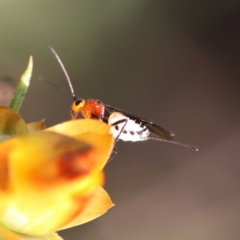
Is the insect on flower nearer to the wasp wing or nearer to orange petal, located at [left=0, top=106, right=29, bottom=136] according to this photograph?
the wasp wing

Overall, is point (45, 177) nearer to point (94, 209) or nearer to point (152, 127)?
point (94, 209)

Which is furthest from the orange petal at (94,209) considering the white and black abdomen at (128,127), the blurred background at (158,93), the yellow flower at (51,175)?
the blurred background at (158,93)

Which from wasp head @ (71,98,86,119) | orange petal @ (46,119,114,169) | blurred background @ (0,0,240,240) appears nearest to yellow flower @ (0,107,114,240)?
orange petal @ (46,119,114,169)

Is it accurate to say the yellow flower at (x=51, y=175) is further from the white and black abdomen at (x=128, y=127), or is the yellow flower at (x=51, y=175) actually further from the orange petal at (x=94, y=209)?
the white and black abdomen at (x=128, y=127)

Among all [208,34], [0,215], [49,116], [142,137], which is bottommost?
[0,215]

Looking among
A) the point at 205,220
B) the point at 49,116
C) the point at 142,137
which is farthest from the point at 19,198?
the point at 205,220

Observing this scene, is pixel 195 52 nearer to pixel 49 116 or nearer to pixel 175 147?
pixel 175 147
